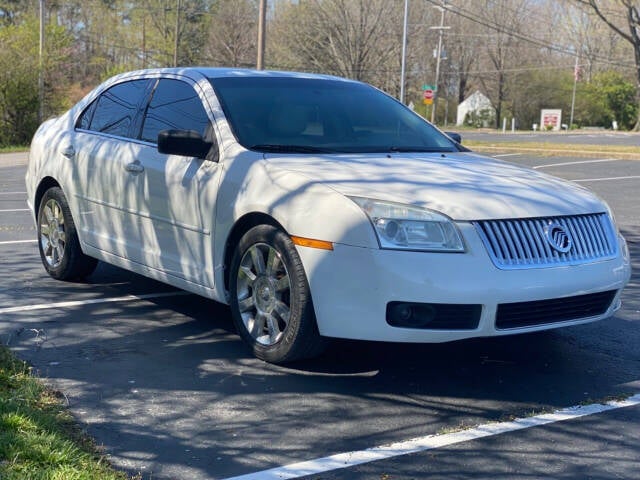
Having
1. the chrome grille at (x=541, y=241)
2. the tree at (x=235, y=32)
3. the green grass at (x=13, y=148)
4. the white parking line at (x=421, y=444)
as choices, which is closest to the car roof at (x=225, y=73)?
the chrome grille at (x=541, y=241)

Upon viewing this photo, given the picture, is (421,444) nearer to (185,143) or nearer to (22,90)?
(185,143)

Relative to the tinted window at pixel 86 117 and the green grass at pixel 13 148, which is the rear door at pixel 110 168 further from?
the green grass at pixel 13 148

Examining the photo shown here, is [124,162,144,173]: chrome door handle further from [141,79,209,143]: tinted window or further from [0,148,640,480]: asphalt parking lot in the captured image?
[0,148,640,480]: asphalt parking lot

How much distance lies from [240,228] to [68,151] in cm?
236

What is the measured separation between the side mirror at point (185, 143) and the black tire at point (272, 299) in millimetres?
720

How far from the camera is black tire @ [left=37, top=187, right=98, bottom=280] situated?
7.05 meters

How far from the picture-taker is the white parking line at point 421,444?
3641 mm

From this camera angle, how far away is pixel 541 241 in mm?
4707

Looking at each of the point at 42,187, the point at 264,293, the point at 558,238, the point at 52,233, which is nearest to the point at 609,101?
the point at 42,187

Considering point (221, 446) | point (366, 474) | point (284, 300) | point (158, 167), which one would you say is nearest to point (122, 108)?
point (158, 167)

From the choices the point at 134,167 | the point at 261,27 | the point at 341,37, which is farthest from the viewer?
the point at 341,37

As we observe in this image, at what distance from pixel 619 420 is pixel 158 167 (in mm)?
3222

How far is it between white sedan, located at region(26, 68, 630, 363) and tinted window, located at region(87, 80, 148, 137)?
0.02m

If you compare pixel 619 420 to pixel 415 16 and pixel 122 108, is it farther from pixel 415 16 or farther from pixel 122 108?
pixel 415 16
